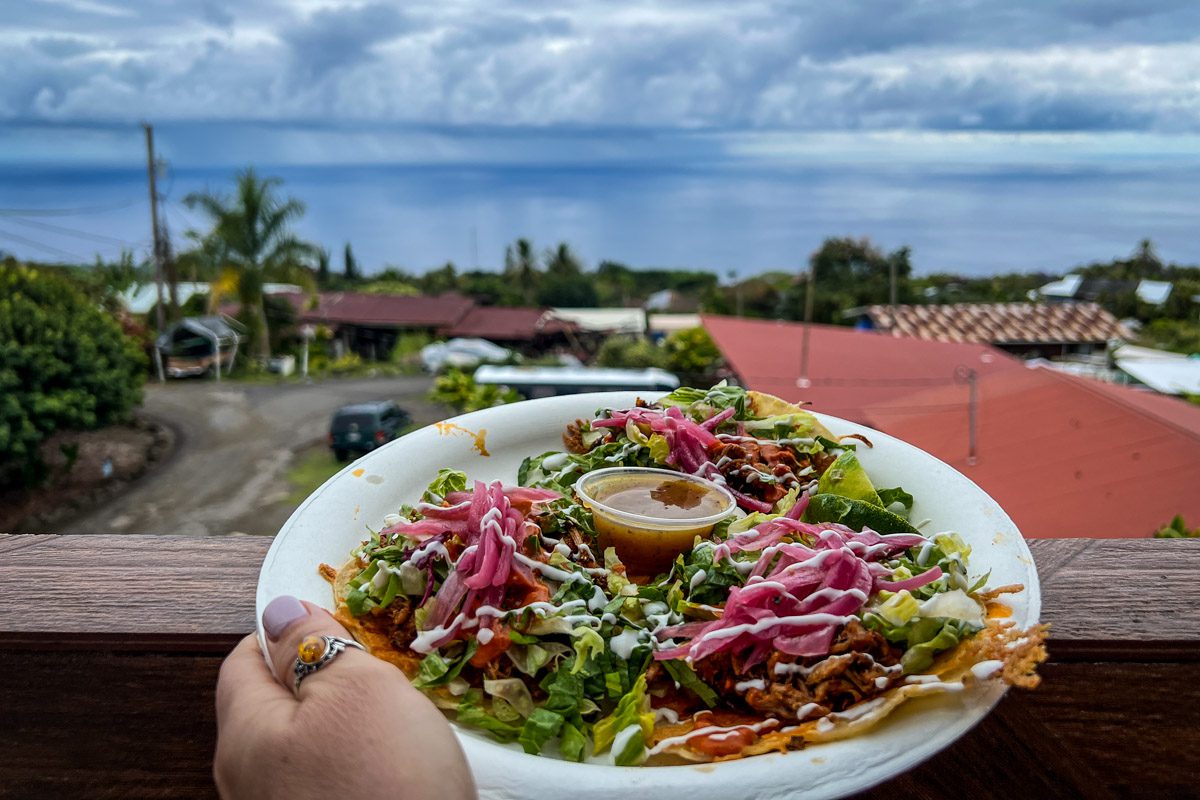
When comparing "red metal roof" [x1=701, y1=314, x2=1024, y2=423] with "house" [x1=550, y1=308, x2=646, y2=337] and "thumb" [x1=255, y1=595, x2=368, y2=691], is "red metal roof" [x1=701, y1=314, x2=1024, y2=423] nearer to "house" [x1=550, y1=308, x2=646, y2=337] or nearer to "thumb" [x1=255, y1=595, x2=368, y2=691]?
"thumb" [x1=255, y1=595, x2=368, y2=691]

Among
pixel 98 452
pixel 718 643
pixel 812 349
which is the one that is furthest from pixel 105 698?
pixel 98 452

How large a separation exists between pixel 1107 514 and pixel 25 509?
1833 centimetres

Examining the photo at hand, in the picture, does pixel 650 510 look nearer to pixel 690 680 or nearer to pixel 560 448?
pixel 560 448

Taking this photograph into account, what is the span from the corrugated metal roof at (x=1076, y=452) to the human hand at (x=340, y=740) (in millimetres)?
6467

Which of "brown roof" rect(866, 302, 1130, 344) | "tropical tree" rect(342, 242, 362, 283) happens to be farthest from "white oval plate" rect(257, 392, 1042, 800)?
"tropical tree" rect(342, 242, 362, 283)

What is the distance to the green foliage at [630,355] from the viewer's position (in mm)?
29344

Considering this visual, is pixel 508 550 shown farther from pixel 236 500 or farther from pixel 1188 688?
pixel 236 500

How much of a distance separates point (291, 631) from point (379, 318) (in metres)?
43.9

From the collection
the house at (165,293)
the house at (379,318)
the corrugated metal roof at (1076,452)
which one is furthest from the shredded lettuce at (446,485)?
the house at (379,318)

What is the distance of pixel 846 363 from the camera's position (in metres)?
14.2

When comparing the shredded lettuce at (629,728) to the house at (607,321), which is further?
the house at (607,321)

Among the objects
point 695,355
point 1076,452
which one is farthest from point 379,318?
point 1076,452

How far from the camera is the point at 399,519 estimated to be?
62.4 inches

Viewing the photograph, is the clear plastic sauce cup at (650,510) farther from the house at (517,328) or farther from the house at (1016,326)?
the house at (517,328)
